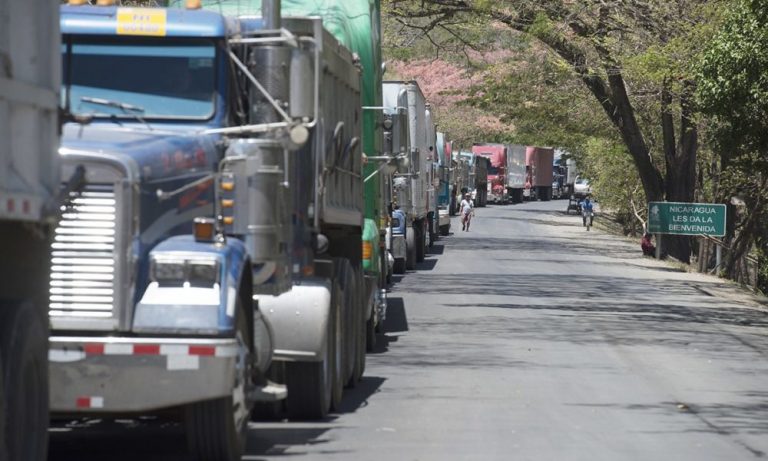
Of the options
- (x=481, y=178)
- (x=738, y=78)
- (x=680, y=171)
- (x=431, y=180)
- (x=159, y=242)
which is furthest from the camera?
(x=481, y=178)

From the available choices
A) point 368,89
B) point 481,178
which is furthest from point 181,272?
point 481,178

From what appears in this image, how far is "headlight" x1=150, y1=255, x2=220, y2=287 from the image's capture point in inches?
355

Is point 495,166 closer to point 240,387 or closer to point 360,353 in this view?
point 360,353

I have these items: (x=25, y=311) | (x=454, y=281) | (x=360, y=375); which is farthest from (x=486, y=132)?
(x=25, y=311)

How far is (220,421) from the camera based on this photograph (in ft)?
30.6

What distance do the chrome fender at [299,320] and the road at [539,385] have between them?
2.00ft

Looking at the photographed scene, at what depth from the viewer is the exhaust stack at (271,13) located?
1162 cm

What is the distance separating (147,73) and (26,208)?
4.08 metres

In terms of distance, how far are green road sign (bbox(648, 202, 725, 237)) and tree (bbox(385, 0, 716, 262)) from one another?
2046 mm

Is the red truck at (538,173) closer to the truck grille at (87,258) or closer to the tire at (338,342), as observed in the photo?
the tire at (338,342)

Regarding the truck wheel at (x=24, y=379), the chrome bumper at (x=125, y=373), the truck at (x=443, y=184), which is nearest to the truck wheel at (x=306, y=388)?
the chrome bumper at (x=125, y=373)

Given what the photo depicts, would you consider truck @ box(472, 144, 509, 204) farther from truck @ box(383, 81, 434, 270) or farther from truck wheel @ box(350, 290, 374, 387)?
truck wheel @ box(350, 290, 374, 387)

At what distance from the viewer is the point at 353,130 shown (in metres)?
14.6

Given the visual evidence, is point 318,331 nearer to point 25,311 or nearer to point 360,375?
point 360,375
